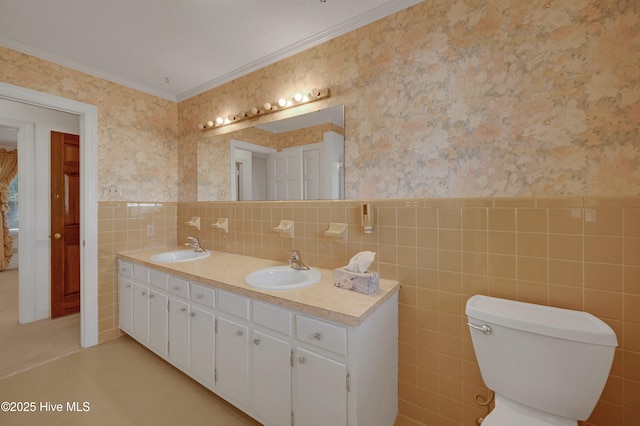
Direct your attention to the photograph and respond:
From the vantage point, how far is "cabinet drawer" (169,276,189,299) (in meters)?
1.82

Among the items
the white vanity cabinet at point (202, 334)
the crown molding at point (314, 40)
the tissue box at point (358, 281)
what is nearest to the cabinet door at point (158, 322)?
the white vanity cabinet at point (202, 334)

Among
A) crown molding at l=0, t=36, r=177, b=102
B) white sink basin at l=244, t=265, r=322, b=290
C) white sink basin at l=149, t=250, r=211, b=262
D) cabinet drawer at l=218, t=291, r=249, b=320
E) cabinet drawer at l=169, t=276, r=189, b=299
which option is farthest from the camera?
white sink basin at l=149, t=250, r=211, b=262

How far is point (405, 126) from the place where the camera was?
1.56 metres

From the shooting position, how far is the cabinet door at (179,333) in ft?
6.00

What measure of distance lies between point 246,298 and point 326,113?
1.34 m

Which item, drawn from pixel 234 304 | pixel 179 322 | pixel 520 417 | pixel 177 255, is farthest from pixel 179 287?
pixel 520 417

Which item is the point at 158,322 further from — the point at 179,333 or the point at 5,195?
the point at 5,195

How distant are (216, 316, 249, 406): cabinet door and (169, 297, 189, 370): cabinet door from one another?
36 cm

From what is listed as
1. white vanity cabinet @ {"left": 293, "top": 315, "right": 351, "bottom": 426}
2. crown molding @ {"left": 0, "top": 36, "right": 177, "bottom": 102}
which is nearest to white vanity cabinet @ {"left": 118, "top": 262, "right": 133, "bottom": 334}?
crown molding @ {"left": 0, "top": 36, "right": 177, "bottom": 102}

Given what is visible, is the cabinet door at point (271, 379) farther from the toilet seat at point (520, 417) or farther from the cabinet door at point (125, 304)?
the cabinet door at point (125, 304)

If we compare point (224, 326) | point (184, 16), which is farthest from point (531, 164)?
point (184, 16)

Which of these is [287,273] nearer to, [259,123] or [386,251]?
[386,251]

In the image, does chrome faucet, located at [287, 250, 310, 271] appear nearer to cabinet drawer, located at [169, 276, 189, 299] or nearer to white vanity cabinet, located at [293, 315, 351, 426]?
white vanity cabinet, located at [293, 315, 351, 426]

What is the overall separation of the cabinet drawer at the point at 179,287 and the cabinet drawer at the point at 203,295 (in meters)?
0.07
